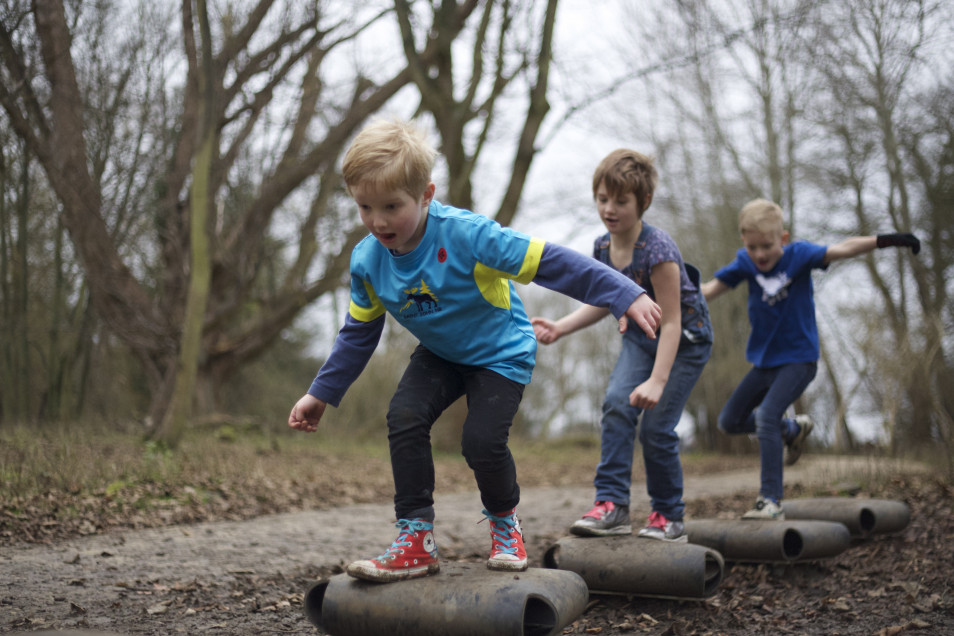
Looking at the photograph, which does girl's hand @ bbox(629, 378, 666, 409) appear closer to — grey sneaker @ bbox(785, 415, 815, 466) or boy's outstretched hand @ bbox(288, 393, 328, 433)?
boy's outstretched hand @ bbox(288, 393, 328, 433)

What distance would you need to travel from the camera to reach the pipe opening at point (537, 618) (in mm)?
2496

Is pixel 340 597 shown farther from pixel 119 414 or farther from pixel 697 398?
pixel 697 398

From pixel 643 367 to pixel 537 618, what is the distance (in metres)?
1.56

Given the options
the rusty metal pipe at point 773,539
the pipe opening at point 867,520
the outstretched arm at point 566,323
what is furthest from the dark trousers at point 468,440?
the pipe opening at point 867,520

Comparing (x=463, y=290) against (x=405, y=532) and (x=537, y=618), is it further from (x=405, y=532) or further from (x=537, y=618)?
(x=537, y=618)

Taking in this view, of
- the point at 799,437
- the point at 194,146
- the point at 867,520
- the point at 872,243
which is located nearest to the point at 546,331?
the point at 872,243

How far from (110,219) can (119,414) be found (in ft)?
12.9

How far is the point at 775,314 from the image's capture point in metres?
4.70

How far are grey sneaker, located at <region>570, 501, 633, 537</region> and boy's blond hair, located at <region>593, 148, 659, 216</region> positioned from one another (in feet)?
4.64

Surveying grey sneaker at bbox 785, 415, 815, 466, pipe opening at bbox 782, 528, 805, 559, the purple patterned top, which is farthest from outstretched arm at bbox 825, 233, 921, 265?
pipe opening at bbox 782, 528, 805, 559

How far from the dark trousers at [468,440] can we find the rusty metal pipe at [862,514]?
2.66 metres

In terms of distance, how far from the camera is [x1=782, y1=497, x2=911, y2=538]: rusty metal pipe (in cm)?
448

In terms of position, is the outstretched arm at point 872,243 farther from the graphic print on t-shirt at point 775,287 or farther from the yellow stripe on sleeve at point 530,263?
the yellow stripe on sleeve at point 530,263

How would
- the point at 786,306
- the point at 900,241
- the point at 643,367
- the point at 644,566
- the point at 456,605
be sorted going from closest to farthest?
the point at 456,605
the point at 644,566
the point at 643,367
the point at 900,241
the point at 786,306
